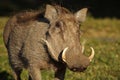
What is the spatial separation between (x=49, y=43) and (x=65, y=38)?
0.23 m

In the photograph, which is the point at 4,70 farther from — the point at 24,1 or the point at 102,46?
the point at 24,1

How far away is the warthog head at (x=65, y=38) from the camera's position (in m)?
5.69

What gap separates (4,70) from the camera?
27.9 ft

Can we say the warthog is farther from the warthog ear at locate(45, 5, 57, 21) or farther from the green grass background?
the green grass background

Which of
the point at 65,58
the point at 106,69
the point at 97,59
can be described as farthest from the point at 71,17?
the point at 97,59

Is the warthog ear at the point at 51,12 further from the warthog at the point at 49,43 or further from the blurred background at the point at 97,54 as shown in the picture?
the blurred background at the point at 97,54

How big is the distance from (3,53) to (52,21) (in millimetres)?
3724

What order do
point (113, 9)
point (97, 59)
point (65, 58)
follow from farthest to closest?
point (113, 9)
point (97, 59)
point (65, 58)

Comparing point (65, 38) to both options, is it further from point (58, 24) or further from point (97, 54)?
point (97, 54)

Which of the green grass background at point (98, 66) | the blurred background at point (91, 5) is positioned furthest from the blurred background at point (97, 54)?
the blurred background at point (91, 5)

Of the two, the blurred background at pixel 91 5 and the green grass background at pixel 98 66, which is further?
the blurred background at pixel 91 5

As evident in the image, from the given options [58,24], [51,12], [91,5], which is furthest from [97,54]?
[91,5]

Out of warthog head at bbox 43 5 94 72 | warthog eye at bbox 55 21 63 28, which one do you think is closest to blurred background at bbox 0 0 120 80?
warthog head at bbox 43 5 94 72

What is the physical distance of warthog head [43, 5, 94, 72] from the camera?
5.69m
